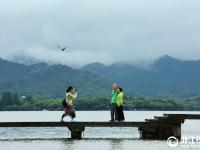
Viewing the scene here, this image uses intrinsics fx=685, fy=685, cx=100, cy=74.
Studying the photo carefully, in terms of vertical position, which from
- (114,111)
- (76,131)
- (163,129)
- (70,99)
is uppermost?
(70,99)

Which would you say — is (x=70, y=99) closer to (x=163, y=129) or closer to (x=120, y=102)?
(x=120, y=102)

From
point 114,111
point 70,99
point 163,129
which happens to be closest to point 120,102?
point 114,111

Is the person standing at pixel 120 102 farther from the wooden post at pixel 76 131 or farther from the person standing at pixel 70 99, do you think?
the person standing at pixel 70 99

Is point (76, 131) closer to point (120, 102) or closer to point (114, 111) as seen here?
point (114, 111)

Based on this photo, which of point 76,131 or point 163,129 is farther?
point 76,131

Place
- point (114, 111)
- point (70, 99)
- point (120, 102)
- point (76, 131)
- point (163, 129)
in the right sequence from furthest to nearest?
1. point (114, 111)
2. point (76, 131)
3. point (120, 102)
4. point (163, 129)
5. point (70, 99)

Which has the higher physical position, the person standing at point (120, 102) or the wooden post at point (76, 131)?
the person standing at point (120, 102)

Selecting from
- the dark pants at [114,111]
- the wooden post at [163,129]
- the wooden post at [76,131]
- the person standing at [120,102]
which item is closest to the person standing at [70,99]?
the wooden post at [76,131]

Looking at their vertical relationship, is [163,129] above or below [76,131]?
above

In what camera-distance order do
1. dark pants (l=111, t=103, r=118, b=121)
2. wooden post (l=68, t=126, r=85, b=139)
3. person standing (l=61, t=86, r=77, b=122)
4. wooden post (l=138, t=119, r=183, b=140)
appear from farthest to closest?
1. dark pants (l=111, t=103, r=118, b=121)
2. wooden post (l=68, t=126, r=85, b=139)
3. wooden post (l=138, t=119, r=183, b=140)
4. person standing (l=61, t=86, r=77, b=122)

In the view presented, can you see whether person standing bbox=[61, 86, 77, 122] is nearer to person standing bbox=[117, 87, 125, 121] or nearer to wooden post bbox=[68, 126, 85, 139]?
wooden post bbox=[68, 126, 85, 139]

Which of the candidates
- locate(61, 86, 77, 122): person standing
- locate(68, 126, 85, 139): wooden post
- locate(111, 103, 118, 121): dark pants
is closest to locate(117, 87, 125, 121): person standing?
locate(111, 103, 118, 121): dark pants

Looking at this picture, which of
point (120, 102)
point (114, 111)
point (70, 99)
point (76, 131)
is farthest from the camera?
point (114, 111)

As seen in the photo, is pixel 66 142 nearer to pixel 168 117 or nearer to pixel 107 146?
pixel 107 146
